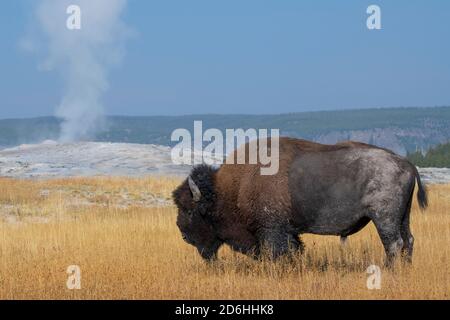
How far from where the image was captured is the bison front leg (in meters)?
10.2

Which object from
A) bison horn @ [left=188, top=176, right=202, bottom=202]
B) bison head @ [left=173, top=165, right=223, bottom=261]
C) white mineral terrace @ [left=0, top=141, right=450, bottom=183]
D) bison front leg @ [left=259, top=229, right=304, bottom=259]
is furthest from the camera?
white mineral terrace @ [left=0, top=141, right=450, bottom=183]

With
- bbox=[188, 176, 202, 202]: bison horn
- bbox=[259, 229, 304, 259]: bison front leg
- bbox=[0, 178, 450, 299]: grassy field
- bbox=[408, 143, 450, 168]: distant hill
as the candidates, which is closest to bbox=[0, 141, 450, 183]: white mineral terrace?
bbox=[0, 178, 450, 299]: grassy field

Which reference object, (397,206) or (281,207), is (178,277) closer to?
(281,207)

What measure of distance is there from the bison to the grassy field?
1.51ft

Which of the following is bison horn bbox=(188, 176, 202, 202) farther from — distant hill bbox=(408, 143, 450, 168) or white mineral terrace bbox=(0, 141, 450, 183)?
distant hill bbox=(408, 143, 450, 168)

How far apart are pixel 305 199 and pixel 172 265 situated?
250 centimetres

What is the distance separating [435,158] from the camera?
9088 centimetres

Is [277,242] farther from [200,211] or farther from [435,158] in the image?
[435,158]

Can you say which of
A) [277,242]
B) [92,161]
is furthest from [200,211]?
[92,161]

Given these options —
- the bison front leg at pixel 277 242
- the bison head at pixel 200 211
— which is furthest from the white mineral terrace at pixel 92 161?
the bison front leg at pixel 277 242

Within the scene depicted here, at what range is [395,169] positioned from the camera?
9.96 meters

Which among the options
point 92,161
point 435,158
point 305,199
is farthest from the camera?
point 435,158

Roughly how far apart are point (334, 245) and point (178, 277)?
396 cm
